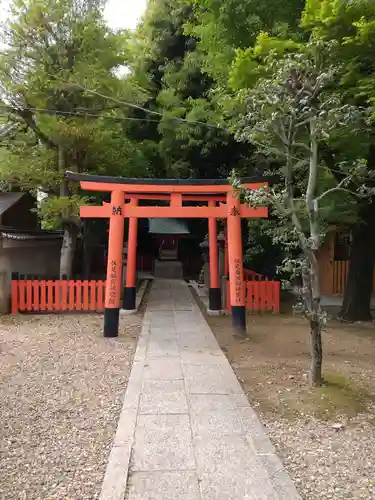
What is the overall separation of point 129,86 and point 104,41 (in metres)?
1.26

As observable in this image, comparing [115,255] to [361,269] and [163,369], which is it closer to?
[163,369]

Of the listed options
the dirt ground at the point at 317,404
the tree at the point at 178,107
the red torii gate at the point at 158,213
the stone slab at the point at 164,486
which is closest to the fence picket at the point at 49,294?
the red torii gate at the point at 158,213

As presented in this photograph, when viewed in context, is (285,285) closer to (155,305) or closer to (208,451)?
(208,451)

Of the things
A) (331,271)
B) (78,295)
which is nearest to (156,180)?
(78,295)

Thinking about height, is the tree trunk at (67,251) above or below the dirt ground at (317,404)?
above

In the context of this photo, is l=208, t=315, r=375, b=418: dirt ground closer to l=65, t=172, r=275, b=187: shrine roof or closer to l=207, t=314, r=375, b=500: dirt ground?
l=207, t=314, r=375, b=500: dirt ground

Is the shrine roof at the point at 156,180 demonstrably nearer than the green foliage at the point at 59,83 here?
Yes

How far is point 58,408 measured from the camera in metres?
4.86

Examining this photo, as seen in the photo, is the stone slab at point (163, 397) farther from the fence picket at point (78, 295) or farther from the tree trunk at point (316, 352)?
the fence picket at point (78, 295)

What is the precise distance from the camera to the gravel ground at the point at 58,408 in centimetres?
337

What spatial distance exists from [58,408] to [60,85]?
887 centimetres

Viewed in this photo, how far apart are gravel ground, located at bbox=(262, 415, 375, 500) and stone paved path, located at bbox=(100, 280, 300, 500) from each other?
0.15m

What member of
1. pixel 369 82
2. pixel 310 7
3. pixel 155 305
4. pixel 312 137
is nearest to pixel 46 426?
pixel 312 137

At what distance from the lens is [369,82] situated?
658 centimetres
